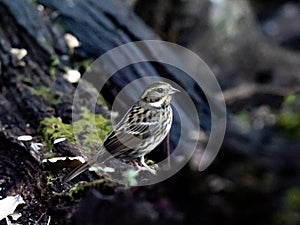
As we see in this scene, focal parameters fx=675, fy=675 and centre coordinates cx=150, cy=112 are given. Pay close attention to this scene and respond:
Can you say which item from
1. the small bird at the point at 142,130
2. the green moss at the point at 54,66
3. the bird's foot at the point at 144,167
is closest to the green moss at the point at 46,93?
the green moss at the point at 54,66

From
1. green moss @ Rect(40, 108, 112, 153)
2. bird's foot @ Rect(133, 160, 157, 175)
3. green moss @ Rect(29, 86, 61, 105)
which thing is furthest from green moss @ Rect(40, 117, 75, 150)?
bird's foot @ Rect(133, 160, 157, 175)

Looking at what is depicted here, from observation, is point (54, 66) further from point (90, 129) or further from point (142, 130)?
point (142, 130)

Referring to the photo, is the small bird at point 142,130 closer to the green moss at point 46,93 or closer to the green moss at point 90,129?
the green moss at point 90,129

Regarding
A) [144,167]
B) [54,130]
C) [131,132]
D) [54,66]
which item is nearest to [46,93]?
[54,66]

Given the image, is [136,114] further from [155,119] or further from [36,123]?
[36,123]

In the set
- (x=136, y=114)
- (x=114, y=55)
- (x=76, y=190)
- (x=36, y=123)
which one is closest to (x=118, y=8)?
(x=114, y=55)

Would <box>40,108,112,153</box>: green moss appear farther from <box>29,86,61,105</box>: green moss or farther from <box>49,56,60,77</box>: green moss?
<box>49,56,60,77</box>: green moss
